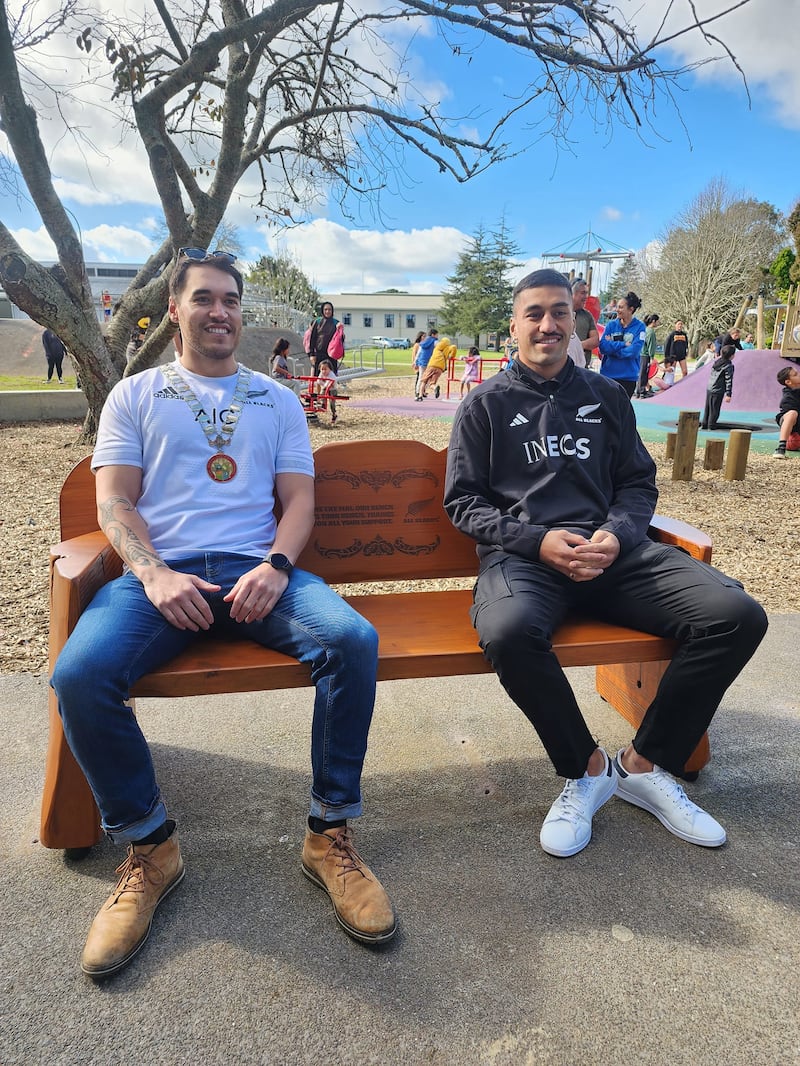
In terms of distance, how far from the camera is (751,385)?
1566 cm

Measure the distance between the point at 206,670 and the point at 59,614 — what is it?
47 cm

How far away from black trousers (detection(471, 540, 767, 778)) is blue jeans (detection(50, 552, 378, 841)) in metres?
0.43

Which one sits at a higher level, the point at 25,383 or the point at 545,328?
the point at 545,328

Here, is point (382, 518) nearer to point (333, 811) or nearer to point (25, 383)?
point (333, 811)

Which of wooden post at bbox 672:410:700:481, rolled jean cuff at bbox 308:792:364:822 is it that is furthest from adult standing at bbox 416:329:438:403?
rolled jean cuff at bbox 308:792:364:822

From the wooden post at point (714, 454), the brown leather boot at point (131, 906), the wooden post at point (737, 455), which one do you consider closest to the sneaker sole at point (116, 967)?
the brown leather boot at point (131, 906)

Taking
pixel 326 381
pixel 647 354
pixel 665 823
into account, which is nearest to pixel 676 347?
pixel 647 354

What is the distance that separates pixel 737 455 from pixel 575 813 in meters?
6.69

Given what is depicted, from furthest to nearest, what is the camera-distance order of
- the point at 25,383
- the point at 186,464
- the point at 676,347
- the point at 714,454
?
the point at 676,347, the point at 25,383, the point at 714,454, the point at 186,464

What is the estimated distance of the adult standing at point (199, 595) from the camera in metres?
1.83

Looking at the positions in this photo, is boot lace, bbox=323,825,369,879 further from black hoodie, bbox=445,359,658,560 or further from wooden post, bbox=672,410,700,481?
wooden post, bbox=672,410,700,481

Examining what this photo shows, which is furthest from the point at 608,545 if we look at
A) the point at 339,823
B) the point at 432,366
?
the point at 432,366

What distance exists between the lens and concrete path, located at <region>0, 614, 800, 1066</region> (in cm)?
155

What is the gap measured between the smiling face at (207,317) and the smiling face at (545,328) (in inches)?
40.4
